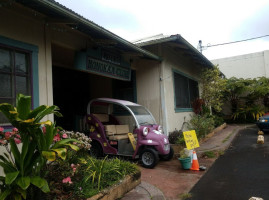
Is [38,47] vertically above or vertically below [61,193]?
above

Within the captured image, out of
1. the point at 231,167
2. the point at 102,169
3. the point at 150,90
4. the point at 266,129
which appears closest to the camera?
the point at 102,169

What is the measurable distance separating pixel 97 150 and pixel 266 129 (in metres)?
9.54

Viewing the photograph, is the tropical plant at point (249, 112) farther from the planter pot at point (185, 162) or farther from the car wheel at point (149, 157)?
the car wheel at point (149, 157)

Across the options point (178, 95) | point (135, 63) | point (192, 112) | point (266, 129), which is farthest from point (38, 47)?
point (266, 129)

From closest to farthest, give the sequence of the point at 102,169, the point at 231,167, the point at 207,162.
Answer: the point at 102,169 < the point at 231,167 < the point at 207,162

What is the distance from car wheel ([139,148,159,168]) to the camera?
6340mm

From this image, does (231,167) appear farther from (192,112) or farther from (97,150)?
(192,112)

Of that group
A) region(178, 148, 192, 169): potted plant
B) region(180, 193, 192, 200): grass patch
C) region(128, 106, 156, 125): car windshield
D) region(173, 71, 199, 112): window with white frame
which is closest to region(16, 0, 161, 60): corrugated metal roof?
region(128, 106, 156, 125): car windshield

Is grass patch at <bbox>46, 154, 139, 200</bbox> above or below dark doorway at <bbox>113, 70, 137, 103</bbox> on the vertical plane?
below

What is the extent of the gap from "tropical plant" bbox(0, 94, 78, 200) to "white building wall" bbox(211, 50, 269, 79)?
22.3m

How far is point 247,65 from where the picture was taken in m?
22.4

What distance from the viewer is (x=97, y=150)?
7.25m

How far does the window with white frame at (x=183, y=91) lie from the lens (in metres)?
11.0

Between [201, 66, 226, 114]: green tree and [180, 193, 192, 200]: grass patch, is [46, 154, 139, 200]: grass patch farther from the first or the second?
[201, 66, 226, 114]: green tree
